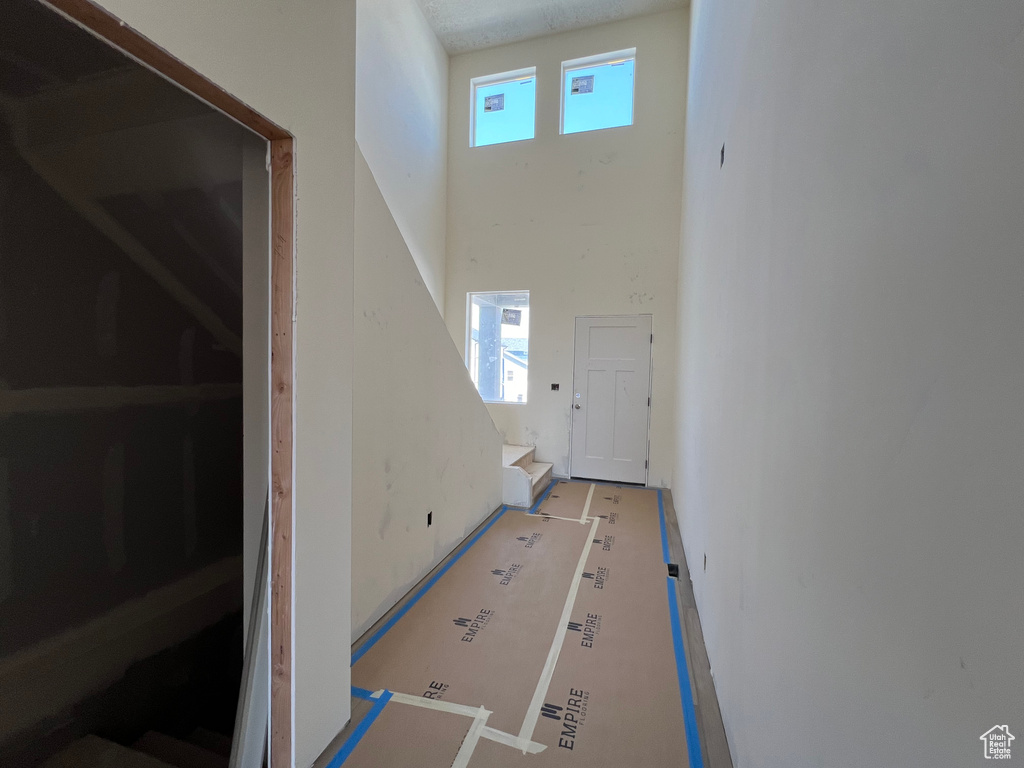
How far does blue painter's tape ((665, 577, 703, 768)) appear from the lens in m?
1.59

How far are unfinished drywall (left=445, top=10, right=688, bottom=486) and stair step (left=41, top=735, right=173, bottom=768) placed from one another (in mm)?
4240

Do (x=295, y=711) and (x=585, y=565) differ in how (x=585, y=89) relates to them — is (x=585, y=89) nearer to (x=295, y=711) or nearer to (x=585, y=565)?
(x=585, y=565)

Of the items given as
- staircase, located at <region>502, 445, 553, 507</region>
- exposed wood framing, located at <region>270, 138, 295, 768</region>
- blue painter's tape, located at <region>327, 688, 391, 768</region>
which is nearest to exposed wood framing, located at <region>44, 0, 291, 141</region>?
exposed wood framing, located at <region>270, 138, 295, 768</region>

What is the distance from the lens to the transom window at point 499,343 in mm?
5717

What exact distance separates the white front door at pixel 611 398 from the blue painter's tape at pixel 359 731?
3.86 metres

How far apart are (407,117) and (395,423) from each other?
13.2ft

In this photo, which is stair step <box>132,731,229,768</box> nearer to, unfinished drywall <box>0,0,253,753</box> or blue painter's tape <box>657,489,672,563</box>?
unfinished drywall <box>0,0,253,753</box>

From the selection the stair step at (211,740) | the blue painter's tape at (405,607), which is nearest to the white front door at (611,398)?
the blue painter's tape at (405,607)

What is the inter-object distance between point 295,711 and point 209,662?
1.58 m

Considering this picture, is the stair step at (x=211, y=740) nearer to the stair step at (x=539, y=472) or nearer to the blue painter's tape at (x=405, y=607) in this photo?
the blue painter's tape at (x=405, y=607)

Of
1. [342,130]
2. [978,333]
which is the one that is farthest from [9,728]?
[978,333]

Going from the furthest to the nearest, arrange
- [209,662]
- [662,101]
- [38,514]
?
[662,101] → [209,662] → [38,514]

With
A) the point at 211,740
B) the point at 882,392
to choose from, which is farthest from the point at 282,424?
the point at 211,740

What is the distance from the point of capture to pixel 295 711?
4.58ft
